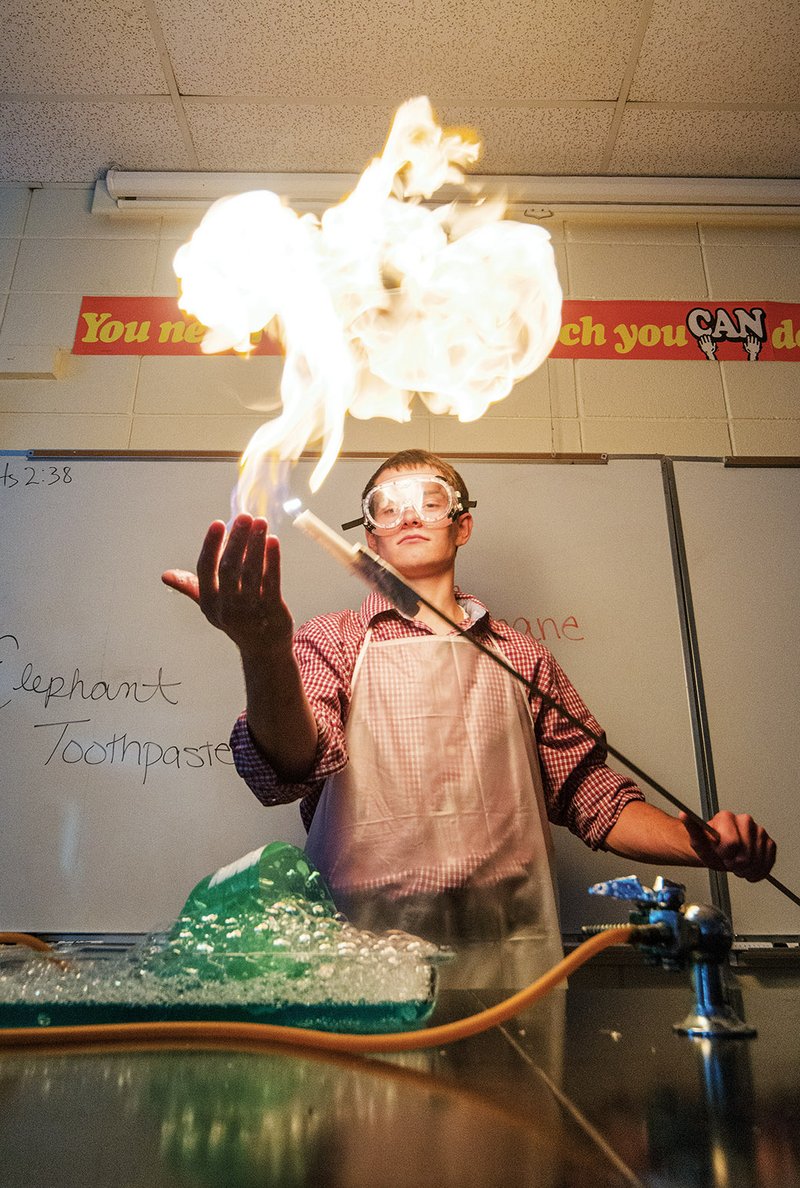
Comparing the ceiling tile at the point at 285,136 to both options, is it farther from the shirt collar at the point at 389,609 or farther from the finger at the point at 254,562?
the finger at the point at 254,562

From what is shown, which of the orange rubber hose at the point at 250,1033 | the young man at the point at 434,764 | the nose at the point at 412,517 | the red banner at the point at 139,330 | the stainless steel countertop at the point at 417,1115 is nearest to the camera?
the stainless steel countertop at the point at 417,1115

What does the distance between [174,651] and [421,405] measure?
1.02 meters

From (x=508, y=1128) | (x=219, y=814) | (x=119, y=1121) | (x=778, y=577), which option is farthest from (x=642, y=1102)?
(x=778, y=577)

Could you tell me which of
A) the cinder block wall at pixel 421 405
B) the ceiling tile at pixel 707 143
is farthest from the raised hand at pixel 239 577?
the ceiling tile at pixel 707 143

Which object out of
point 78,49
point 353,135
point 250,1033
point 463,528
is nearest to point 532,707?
point 463,528

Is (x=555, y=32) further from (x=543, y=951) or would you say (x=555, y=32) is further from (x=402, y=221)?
(x=543, y=951)

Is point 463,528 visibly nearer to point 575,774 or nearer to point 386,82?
point 575,774

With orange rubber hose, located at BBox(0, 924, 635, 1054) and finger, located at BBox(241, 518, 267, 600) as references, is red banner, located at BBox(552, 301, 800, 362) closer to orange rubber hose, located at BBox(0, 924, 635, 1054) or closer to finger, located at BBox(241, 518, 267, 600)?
finger, located at BBox(241, 518, 267, 600)

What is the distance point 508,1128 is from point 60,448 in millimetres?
2278

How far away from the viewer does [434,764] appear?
1.54m

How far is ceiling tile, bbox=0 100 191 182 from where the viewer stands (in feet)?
7.52

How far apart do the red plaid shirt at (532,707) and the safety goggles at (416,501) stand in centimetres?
19

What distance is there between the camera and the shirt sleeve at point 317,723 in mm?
1261

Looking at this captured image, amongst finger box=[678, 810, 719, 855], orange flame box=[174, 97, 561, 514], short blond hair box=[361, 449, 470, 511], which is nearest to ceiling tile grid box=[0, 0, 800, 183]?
orange flame box=[174, 97, 561, 514]
